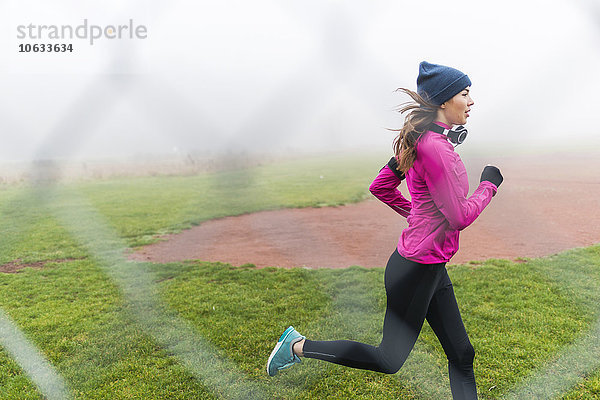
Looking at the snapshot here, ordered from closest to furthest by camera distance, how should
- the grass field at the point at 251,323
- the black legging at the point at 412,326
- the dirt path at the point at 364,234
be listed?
the black legging at the point at 412,326, the grass field at the point at 251,323, the dirt path at the point at 364,234

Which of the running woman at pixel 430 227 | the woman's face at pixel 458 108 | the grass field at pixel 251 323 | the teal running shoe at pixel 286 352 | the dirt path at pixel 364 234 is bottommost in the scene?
the dirt path at pixel 364 234

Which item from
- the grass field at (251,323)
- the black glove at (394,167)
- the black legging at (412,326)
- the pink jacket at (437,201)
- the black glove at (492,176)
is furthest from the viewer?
the grass field at (251,323)

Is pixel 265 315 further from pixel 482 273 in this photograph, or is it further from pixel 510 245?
pixel 510 245

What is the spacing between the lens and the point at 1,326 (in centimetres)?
372

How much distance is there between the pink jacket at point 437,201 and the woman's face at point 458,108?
0.19ft

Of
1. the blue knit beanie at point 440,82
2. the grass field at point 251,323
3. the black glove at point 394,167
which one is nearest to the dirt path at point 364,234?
the grass field at point 251,323

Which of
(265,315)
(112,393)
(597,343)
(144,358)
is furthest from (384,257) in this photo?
(112,393)

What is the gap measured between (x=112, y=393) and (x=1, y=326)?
177cm

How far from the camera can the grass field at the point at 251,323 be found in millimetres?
2697

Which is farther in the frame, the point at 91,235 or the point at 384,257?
the point at 91,235

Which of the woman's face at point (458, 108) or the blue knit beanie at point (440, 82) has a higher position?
the blue knit beanie at point (440, 82)

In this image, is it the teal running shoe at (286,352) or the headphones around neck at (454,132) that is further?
the teal running shoe at (286,352)

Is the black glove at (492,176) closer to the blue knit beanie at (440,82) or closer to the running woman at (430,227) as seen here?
the running woman at (430,227)

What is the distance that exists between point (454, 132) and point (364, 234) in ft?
19.0
